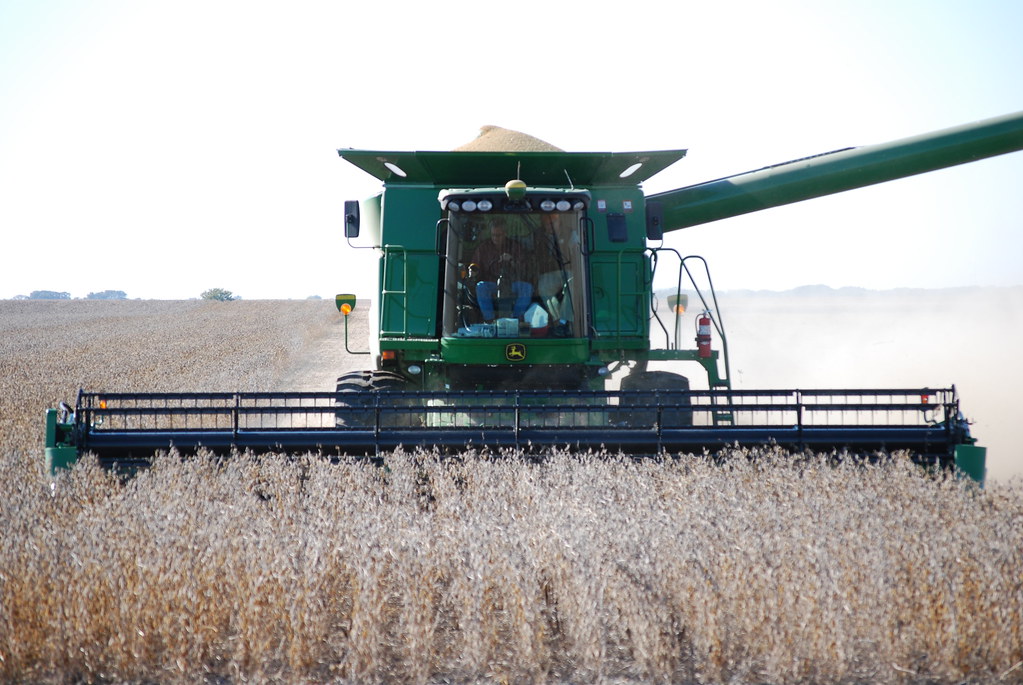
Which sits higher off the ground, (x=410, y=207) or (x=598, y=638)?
(x=410, y=207)

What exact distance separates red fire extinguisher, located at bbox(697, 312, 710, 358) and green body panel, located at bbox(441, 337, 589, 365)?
1125mm

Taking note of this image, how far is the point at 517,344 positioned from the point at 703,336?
1.57 meters

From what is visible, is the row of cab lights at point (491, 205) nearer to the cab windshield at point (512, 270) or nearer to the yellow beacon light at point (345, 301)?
the cab windshield at point (512, 270)

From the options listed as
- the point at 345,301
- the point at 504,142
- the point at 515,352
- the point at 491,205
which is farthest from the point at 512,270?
the point at 504,142

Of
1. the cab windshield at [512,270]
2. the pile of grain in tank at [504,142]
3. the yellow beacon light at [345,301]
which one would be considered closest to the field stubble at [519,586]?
the cab windshield at [512,270]

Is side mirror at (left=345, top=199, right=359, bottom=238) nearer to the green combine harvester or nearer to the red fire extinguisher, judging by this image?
the green combine harvester

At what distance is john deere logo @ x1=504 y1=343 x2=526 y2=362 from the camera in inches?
253

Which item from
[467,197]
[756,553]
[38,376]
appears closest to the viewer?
[756,553]

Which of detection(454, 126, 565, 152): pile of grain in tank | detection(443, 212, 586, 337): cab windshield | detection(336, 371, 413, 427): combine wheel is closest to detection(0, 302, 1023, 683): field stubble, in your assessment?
detection(336, 371, 413, 427): combine wheel

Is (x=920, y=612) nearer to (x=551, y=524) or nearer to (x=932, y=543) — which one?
(x=932, y=543)

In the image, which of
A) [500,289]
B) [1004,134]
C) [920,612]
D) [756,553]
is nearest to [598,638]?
[756,553]

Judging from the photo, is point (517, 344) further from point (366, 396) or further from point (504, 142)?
point (504, 142)

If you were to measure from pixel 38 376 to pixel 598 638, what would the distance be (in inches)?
517

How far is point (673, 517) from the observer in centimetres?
430
